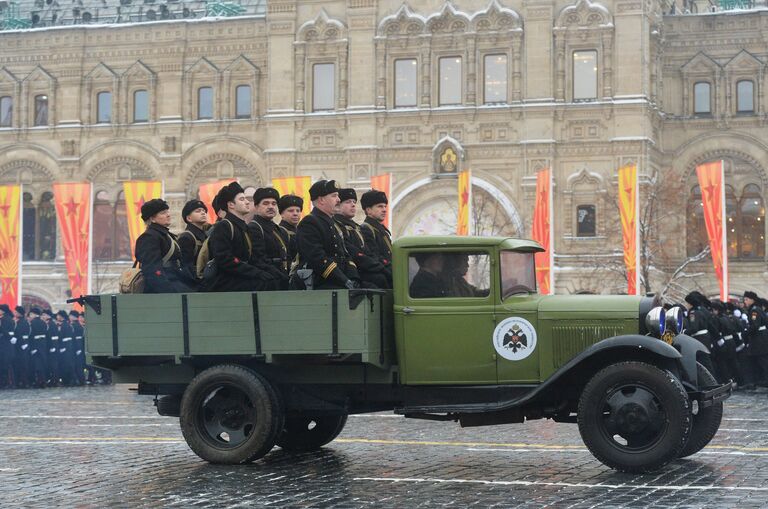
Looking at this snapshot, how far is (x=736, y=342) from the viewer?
2686 cm

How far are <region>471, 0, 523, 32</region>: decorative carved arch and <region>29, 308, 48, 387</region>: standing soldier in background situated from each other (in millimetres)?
20387

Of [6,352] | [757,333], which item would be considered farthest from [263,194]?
[6,352]

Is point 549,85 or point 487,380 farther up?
point 549,85

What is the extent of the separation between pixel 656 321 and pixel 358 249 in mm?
2973

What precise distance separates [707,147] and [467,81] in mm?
8291

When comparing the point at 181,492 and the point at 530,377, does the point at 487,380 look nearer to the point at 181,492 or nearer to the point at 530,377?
the point at 530,377

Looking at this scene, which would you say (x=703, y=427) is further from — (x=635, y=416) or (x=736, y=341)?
(x=736, y=341)

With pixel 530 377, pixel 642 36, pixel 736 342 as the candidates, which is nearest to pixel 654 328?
pixel 530 377

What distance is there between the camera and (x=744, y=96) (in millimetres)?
46875

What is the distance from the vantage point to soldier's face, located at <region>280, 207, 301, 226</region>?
14.3m

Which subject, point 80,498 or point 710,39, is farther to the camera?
point 710,39

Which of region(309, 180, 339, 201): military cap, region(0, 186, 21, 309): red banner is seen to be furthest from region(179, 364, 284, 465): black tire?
region(0, 186, 21, 309): red banner

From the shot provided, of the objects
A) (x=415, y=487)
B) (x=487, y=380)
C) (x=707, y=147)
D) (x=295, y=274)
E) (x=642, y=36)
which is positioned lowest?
(x=415, y=487)

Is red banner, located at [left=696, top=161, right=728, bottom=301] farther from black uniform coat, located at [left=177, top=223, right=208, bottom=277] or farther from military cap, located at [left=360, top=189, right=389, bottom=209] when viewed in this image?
black uniform coat, located at [left=177, top=223, right=208, bottom=277]
